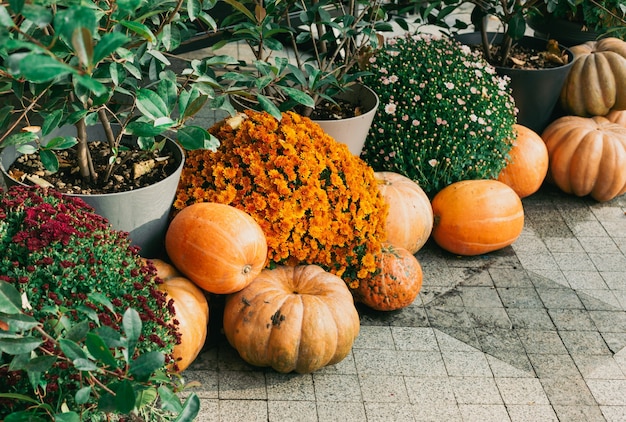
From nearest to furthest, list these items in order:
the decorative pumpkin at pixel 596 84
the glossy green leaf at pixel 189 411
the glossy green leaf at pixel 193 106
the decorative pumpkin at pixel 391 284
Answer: the glossy green leaf at pixel 189 411 → the glossy green leaf at pixel 193 106 → the decorative pumpkin at pixel 391 284 → the decorative pumpkin at pixel 596 84

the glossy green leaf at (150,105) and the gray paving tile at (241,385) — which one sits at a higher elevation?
the glossy green leaf at (150,105)

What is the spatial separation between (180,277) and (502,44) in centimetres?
268

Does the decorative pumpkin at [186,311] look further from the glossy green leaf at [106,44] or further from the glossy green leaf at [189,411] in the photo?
the glossy green leaf at [106,44]

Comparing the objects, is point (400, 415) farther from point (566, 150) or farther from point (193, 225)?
point (566, 150)

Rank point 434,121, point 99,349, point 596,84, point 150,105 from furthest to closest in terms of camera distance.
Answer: point 596,84 < point 434,121 < point 150,105 < point 99,349

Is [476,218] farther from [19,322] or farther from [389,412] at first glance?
[19,322]

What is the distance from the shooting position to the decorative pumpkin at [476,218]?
11.7 ft

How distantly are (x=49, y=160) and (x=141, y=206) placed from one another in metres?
0.38

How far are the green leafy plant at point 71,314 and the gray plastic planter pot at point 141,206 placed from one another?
208 mm

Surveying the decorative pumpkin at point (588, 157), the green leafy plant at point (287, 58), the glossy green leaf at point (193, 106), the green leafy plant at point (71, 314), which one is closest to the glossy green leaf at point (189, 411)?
the green leafy plant at point (71, 314)

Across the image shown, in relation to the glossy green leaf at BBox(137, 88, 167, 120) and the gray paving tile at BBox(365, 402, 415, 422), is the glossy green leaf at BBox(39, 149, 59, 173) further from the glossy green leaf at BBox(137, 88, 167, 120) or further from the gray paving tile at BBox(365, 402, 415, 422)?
the gray paving tile at BBox(365, 402, 415, 422)

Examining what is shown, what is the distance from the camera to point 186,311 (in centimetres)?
263

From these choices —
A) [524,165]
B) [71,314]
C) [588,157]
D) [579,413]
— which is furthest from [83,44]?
[588,157]

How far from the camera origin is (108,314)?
2.15 meters
